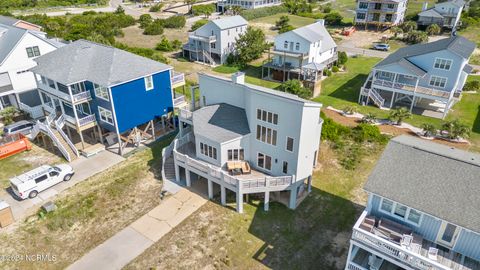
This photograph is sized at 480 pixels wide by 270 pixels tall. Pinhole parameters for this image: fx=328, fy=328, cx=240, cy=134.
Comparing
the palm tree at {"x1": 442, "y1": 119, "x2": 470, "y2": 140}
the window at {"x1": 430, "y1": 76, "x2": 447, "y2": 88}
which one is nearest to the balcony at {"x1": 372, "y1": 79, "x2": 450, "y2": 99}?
the window at {"x1": 430, "y1": 76, "x2": 447, "y2": 88}

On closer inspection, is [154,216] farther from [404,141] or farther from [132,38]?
[132,38]

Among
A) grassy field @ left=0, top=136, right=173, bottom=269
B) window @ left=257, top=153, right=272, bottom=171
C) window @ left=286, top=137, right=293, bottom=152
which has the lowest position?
grassy field @ left=0, top=136, right=173, bottom=269

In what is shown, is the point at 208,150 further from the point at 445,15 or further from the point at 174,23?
the point at 445,15

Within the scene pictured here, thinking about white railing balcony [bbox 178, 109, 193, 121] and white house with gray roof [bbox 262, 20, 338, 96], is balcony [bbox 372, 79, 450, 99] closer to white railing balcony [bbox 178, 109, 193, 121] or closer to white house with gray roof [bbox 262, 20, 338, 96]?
white house with gray roof [bbox 262, 20, 338, 96]

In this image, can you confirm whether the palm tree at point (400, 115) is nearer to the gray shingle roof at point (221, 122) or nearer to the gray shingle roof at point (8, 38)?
the gray shingle roof at point (221, 122)

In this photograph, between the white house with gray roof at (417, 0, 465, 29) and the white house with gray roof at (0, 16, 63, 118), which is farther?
the white house with gray roof at (417, 0, 465, 29)

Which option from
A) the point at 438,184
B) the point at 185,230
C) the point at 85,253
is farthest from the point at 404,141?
the point at 85,253
